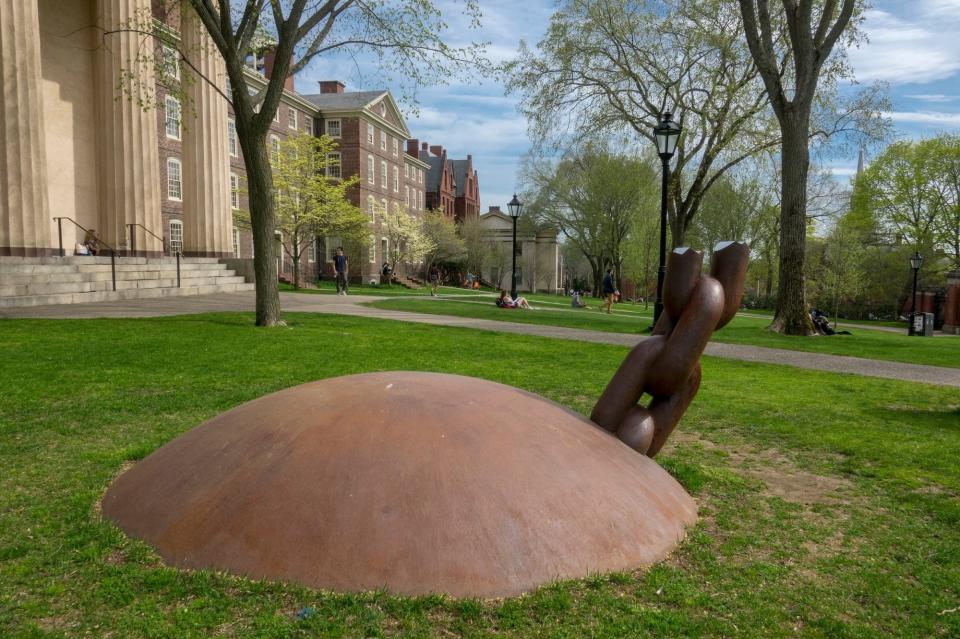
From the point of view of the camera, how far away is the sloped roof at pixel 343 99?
54.9 metres

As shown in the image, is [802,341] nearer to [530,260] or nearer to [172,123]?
[172,123]

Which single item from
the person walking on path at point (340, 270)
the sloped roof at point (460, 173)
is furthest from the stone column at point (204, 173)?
the sloped roof at point (460, 173)

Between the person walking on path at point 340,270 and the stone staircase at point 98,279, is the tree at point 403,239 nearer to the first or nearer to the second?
the person walking on path at point 340,270

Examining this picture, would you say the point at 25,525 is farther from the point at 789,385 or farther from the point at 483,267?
the point at 483,267

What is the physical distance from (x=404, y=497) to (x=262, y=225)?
37.8 ft

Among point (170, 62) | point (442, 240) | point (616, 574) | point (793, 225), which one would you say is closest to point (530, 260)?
point (442, 240)

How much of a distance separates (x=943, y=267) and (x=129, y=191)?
55.1 meters

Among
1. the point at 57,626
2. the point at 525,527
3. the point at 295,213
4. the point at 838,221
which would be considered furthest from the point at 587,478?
the point at 838,221

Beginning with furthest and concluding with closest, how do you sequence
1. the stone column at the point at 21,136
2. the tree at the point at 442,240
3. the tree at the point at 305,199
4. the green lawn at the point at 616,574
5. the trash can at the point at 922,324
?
the tree at the point at 442,240, the tree at the point at 305,199, the trash can at the point at 922,324, the stone column at the point at 21,136, the green lawn at the point at 616,574

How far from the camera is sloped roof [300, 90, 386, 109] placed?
5490 cm

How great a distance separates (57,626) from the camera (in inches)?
104

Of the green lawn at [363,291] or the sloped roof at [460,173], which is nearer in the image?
the green lawn at [363,291]

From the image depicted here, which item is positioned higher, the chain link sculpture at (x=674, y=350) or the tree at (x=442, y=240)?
the tree at (x=442, y=240)

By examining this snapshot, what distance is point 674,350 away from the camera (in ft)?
12.1
